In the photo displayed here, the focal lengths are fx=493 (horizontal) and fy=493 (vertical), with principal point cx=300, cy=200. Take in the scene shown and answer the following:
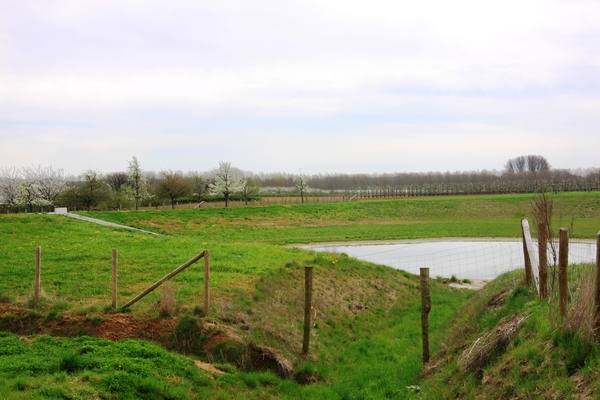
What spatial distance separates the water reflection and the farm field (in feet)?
15.5

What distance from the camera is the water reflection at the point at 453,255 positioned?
2366 cm

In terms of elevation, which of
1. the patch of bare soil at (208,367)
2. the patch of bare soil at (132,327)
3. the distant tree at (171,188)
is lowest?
the patch of bare soil at (208,367)

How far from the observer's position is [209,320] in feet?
35.4

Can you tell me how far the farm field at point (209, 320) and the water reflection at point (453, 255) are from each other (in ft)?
15.5

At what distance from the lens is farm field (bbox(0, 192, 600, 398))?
26.0ft

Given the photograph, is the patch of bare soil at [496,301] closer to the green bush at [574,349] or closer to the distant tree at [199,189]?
the green bush at [574,349]

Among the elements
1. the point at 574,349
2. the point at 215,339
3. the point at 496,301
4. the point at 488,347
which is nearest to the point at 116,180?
the point at 215,339

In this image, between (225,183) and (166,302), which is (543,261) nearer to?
(166,302)

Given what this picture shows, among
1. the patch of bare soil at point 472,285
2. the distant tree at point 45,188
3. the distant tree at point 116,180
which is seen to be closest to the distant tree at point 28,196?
the distant tree at point 45,188

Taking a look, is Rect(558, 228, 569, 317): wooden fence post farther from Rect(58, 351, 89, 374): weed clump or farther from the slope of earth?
Rect(58, 351, 89, 374): weed clump

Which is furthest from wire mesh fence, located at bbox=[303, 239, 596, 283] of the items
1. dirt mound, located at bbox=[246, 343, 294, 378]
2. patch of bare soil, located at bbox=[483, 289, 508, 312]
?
dirt mound, located at bbox=[246, 343, 294, 378]

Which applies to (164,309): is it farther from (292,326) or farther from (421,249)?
(421,249)

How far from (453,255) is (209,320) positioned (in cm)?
2182

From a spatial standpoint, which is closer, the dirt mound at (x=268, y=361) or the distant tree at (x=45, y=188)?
the dirt mound at (x=268, y=361)
